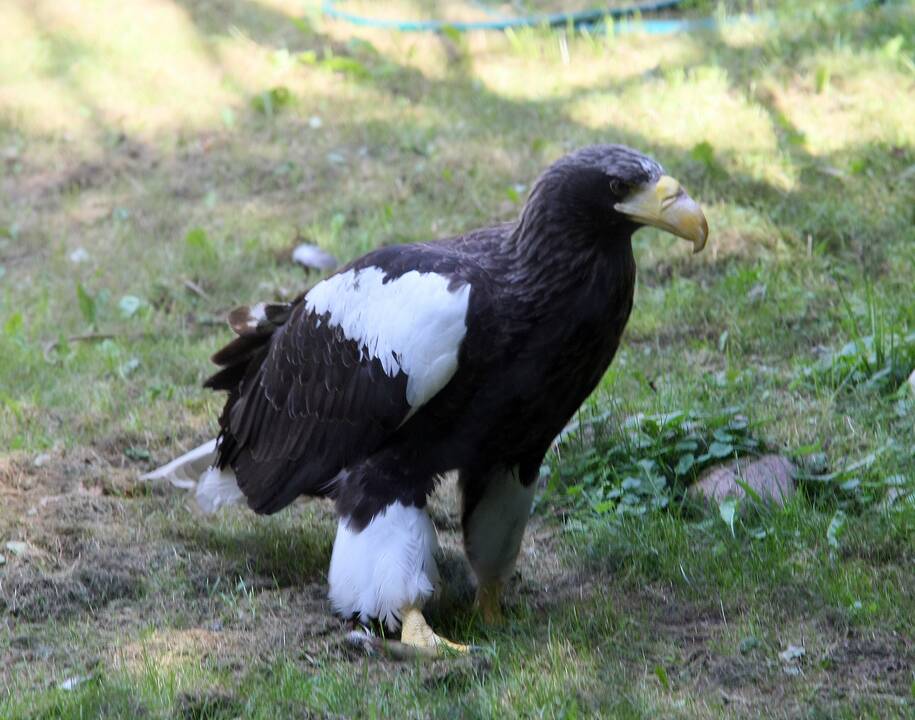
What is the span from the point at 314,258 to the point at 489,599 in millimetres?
3379

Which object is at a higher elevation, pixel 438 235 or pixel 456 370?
pixel 456 370

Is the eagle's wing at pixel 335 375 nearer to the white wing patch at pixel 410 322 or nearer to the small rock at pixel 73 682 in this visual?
the white wing patch at pixel 410 322

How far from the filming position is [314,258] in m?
7.36

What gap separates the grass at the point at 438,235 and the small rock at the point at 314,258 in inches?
3.9

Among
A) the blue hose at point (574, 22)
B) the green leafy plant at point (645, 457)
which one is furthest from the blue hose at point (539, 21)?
the green leafy plant at point (645, 457)

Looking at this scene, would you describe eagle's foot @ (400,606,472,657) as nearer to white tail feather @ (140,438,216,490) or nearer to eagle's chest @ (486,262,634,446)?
eagle's chest @ (486,262,634,446)

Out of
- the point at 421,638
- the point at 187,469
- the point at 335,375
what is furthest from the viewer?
the point at 187,469

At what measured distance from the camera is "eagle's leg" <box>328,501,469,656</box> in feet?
13.3

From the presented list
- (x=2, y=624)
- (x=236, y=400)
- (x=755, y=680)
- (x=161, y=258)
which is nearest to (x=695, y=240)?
(x=755, y=680)

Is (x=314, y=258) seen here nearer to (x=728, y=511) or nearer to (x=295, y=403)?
(x=295, y=403)

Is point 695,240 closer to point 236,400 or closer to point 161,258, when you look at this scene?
point 236,400

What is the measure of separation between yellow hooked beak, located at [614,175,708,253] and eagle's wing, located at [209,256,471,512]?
0.54 m

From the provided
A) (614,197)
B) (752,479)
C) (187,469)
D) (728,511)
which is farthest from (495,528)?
(187,469)

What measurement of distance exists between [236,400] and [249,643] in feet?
3.68
